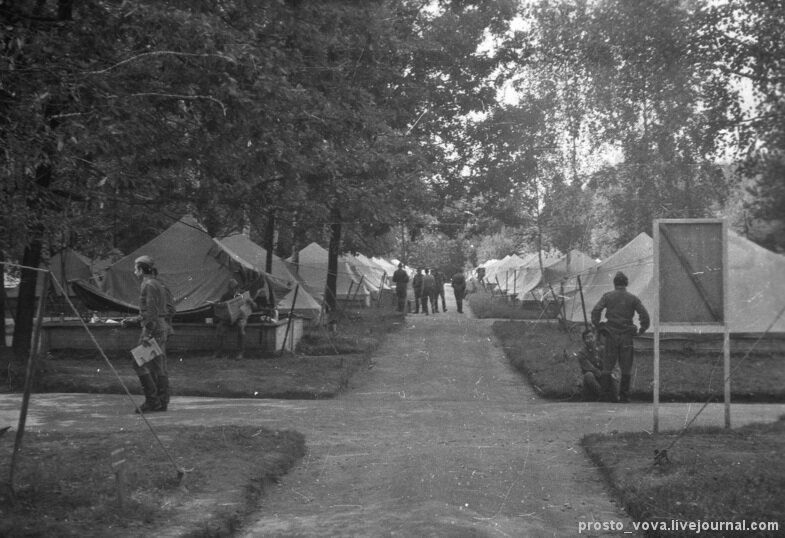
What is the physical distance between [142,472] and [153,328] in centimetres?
406

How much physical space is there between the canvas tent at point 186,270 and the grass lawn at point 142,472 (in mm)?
5924

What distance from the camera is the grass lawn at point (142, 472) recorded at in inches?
227

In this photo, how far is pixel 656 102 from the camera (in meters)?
21.1

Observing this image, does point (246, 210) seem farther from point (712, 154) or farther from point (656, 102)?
point (656, 102)

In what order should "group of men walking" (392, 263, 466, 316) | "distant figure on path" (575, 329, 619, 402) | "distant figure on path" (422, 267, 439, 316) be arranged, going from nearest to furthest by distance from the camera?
"distant figure on path" (575, 329, 619, 402) < "group of men walking" (392, 263, 466, 316) < "distant figure on path" (422, 267, 439, 316)

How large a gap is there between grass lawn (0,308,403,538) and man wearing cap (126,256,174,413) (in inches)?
70.8

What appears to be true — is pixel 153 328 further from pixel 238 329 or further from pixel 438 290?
pixel 438 290

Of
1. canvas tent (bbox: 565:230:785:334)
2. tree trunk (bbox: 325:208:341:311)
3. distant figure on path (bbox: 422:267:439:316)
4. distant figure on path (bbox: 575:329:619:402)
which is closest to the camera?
distant figure on path (bbox: 575:329:619:402)

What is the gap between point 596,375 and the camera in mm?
12789

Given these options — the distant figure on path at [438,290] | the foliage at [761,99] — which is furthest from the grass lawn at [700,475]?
the distant figure on path at [438,290]

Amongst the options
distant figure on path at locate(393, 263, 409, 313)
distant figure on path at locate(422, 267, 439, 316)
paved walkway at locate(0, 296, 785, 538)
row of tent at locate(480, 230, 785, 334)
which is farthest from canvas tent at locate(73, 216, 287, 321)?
distant figure on path at locate(422, 267, 439, 316)

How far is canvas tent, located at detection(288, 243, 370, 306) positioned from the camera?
36.5m

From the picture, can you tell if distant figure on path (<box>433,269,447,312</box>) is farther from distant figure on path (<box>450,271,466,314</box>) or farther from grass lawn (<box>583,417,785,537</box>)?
grass lawn (<box>583,417,785,537</box>)

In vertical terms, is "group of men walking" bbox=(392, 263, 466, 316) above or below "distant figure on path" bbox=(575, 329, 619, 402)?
above
